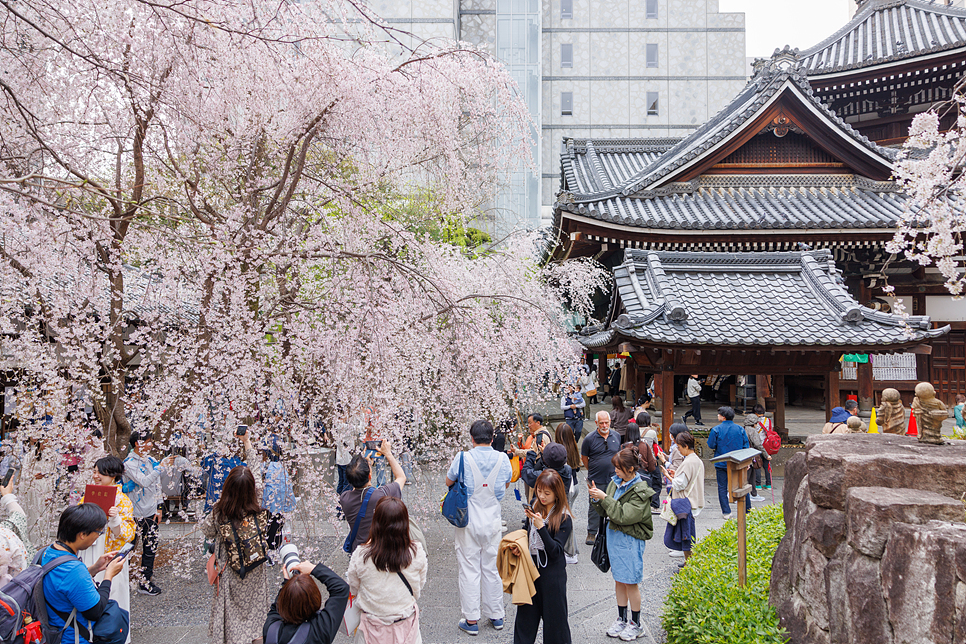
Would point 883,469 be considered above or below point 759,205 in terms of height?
below

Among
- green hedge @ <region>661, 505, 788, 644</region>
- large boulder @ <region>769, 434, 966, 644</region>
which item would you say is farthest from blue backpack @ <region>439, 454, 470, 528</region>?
large boulder @ <region>769, 434, 966, 644</region>

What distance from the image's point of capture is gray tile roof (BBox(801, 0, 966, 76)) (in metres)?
16.8

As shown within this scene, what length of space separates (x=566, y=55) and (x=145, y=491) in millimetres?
33210

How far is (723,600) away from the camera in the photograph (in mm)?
4254

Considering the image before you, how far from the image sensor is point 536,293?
411 inches

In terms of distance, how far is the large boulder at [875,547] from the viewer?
8.21 ft

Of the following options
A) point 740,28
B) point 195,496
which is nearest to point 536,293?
point 195,496

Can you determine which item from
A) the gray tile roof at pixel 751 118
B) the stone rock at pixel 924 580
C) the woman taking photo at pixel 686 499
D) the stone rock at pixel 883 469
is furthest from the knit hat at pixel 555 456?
the gray tile roof at pixel 751 118

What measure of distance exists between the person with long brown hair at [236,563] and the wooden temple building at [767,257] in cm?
627

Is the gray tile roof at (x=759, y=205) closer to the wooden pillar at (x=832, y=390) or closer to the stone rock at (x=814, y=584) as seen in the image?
the wooden pillar at (x=832, y=390)

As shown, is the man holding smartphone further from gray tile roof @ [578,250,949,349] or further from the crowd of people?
gray tile roof @ [578,250,949,349]

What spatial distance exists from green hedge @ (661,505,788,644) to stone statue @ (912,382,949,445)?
64.1 inches

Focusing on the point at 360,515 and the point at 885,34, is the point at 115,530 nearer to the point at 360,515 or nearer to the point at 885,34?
the point at 360,515

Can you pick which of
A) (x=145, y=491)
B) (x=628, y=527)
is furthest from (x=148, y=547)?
(x=628, y=527)
